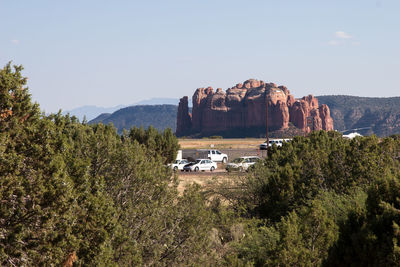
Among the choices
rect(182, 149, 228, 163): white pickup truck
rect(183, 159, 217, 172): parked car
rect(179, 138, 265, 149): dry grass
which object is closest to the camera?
rect(183, 159, 217, 172): parked car

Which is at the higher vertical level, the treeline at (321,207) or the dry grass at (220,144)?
the treeline at (321,207)

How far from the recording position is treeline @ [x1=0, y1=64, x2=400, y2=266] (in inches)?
372

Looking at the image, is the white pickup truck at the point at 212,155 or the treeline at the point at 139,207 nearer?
the treeline at the point at 139,207

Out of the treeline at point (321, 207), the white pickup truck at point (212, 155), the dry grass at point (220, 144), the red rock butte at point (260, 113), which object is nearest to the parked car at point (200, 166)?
the white pickup truck at point (212, 155)

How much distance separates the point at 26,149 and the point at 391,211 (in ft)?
26.3

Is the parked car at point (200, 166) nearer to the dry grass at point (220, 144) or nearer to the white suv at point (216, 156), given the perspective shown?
the white suv at point (216, 156)

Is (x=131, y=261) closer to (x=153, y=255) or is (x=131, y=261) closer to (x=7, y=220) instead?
(x=153, y=255)

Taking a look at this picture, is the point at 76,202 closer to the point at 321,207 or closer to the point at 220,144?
the point at 321,207

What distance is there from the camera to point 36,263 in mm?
9531

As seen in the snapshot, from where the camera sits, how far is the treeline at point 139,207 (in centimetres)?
946

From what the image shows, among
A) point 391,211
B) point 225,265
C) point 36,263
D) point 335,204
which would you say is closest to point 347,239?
point 391,211

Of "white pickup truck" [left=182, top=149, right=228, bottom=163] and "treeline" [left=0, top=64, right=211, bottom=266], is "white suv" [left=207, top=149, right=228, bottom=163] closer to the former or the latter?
"white pickup truck" [left=182, top=149, right=228, bottom=163]

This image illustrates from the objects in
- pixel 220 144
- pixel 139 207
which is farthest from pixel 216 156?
pixel 139 207

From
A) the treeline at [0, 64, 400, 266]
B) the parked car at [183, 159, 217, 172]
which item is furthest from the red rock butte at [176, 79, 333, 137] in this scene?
the treeline at [0, 64, 400, 266]
